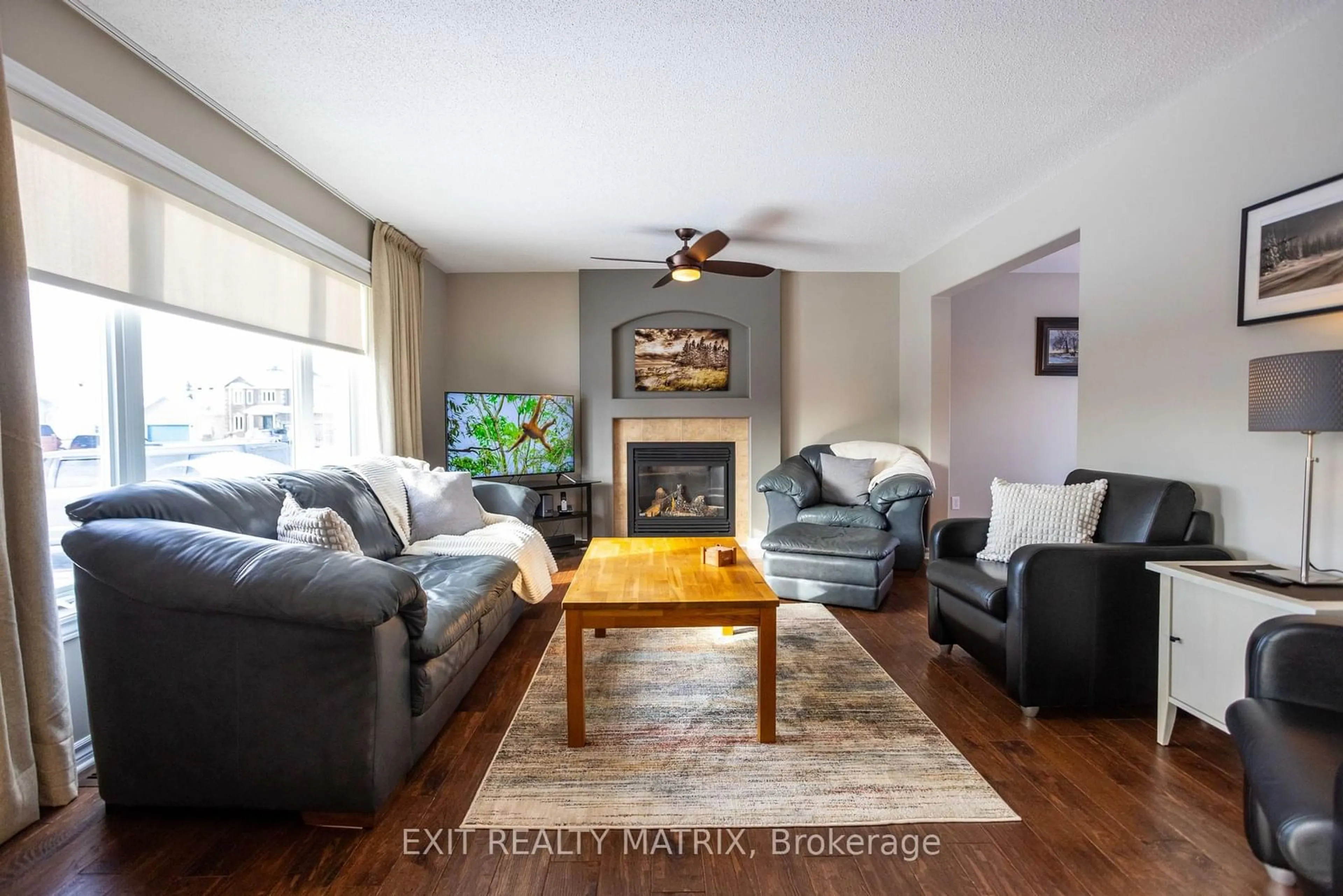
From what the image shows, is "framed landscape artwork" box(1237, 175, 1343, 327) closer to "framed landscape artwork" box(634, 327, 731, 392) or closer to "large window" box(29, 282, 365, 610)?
"framed landscape artwork" box(634, 327, 731, 392)

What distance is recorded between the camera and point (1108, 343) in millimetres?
2812

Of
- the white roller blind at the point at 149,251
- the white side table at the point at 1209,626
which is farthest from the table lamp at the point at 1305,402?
the white roller blind at the point at 149,251

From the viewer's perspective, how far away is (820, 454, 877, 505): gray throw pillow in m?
4.50

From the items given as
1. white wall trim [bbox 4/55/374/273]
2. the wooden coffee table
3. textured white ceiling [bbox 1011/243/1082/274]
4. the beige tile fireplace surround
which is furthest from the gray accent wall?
the wooden coffee table

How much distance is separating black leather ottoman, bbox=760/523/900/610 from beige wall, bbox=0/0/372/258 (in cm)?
328

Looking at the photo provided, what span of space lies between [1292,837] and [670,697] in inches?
67.6

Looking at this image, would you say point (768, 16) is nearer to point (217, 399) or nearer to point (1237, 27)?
point (1237, 27)

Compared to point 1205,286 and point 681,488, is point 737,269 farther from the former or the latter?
point 1205,286

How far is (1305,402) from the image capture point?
159cm

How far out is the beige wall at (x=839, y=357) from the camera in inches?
210

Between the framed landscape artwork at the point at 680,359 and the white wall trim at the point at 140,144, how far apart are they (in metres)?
2.69

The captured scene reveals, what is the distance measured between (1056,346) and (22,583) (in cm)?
663

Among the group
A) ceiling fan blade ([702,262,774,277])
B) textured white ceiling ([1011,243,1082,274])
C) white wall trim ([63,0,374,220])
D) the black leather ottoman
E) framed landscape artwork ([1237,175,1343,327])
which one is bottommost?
the black leather ottoman

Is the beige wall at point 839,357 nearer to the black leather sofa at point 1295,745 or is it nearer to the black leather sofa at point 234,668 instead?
the black leather sofa at point 1295,745
